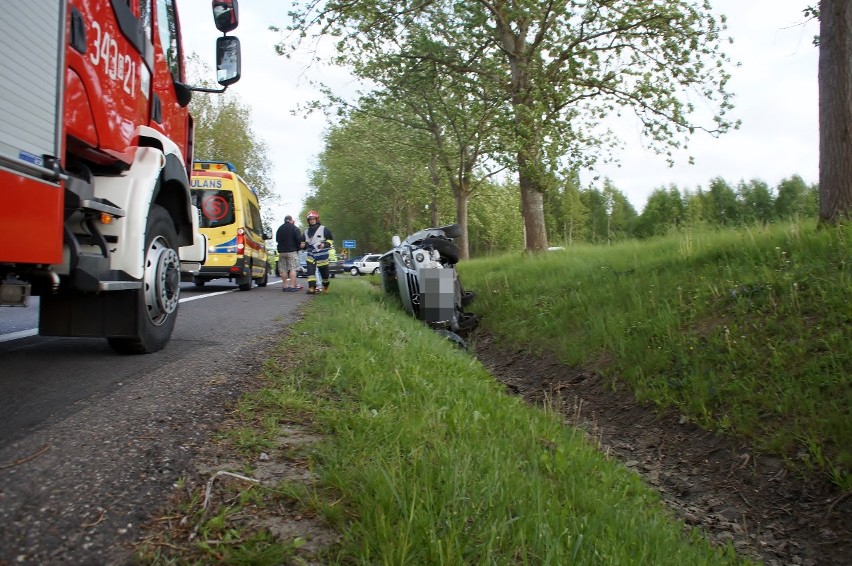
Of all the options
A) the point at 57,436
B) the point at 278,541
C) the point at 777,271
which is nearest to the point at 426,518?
the point at 278,541

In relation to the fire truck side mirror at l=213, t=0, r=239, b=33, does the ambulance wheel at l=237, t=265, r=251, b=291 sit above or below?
below

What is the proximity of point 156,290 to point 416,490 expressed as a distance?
3.25 m

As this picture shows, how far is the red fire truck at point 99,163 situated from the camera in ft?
9.31

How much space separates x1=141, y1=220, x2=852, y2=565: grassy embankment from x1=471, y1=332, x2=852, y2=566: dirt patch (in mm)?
177

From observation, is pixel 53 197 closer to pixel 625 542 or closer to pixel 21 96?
pixel 21 96

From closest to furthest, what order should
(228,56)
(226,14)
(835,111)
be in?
1. (226,14)
2. (228,56)
3. (835,111)

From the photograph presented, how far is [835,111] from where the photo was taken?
656 cm

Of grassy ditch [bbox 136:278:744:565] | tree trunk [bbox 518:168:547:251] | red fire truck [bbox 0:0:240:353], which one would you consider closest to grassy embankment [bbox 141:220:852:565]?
grassy ditch [bbox 136:278:744:565]

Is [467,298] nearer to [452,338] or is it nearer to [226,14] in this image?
[452,338]

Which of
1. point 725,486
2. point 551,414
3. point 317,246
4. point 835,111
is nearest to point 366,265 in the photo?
point 317,246

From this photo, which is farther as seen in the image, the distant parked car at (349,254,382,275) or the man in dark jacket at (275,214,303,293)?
the distant parked car at (349,254,382,275)

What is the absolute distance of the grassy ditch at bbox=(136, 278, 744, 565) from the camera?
1.70 metres

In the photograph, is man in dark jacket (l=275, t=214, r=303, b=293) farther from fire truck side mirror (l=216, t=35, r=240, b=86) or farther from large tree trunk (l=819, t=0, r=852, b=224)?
large tree trunk (l=819, t=0, r=852, b=224)

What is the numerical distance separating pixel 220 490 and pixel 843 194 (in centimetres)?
699
